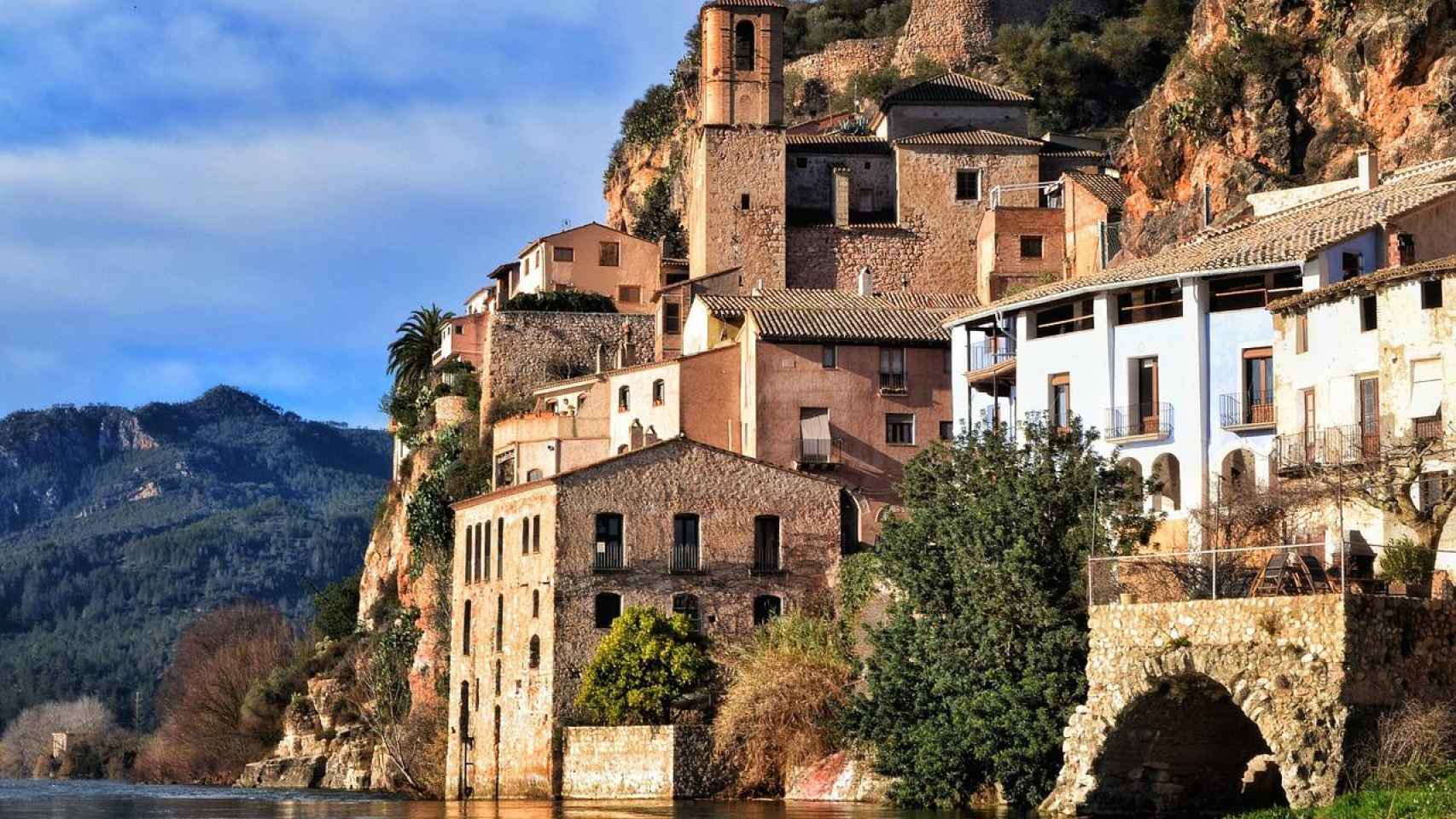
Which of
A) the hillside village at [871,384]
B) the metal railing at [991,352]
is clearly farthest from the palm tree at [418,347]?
the metal railing at [991,352]

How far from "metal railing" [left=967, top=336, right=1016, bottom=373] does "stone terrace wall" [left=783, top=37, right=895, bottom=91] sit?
61.6m

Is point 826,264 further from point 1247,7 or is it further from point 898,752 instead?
point 898,752

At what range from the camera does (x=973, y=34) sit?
11812cm

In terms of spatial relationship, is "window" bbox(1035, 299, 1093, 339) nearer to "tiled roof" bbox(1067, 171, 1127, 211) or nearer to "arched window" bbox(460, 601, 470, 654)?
"tiled roof" bbox(1067, 171, 1127, 211)

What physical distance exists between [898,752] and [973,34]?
7744 cm

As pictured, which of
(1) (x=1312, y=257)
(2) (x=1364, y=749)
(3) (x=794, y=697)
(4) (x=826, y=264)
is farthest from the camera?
(4) (x=826, y=264)

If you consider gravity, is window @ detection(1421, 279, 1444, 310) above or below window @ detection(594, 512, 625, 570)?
above

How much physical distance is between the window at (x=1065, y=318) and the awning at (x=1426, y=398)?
1215cm

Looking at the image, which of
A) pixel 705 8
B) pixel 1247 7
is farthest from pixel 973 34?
pixel 1247 7

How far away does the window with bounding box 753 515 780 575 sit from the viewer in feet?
189

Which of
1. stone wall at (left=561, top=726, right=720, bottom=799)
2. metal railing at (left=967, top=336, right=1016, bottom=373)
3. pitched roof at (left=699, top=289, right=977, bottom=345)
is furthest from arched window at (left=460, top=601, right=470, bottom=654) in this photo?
metal railing at (left=967, top=336, right=1016, bottom=373)

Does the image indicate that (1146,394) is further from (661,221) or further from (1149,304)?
(661,221)

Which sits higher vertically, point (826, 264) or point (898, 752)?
point (826, 264)

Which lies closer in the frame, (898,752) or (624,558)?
(898,752)
